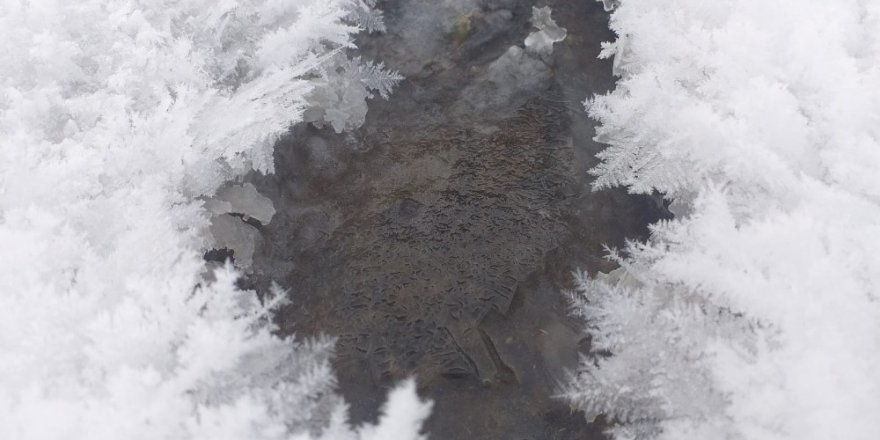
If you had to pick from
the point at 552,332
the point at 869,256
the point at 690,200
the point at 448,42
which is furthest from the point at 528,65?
the point at 869,256

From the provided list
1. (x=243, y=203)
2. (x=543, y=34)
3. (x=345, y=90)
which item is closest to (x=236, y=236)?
(x=243, y=203)

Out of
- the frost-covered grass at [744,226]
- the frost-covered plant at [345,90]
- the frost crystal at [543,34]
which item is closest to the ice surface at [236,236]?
the frost-covered plant at [345,90]

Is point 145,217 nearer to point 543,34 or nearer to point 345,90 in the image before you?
point 345,90

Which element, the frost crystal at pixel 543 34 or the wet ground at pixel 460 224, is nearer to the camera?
the wet ground at pixel 460 224

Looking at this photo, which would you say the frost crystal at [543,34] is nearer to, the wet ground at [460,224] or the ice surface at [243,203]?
the wet ground at [460,224]

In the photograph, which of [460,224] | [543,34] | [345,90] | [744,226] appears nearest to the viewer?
[744,226]

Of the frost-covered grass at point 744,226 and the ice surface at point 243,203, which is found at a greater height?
the ice surface at point 243,203
